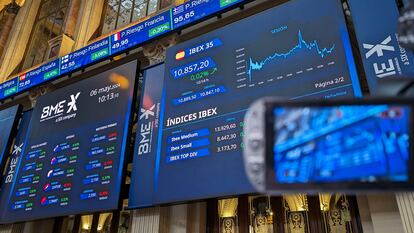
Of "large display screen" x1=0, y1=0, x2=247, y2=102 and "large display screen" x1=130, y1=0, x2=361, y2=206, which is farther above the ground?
"large display screen" x1=0, y1=0, x2=247, y2=102

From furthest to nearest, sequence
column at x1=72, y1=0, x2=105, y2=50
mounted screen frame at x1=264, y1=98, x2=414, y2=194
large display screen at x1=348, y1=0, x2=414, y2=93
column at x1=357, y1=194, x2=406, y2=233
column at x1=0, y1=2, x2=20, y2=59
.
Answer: column at x1=0, y1=2, x2=20, y2=59 → column at x1=72, y1=0, x2=105, y2=50 → large display screen at x1=348, y1=0, x2=414, y2=93 → column at x1=357, y1=194, x2=406, y2=233 → mounted screen frame at x1=264, y1=98, x2=414, y2=194

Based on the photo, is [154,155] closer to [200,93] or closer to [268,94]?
[200,93]

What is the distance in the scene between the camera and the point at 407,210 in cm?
323

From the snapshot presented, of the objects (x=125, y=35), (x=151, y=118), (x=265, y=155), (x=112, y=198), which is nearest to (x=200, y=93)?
(x=151, y=118)

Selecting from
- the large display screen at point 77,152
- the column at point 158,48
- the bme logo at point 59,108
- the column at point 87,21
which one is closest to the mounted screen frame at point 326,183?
the large display screen at point 77,152

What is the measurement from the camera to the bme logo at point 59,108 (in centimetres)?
668

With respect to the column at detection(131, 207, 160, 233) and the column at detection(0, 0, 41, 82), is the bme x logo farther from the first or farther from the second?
the column at detection(0, 0, 41, 82)

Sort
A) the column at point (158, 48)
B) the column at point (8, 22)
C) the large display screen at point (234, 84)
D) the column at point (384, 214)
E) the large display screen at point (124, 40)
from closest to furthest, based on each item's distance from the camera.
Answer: the column at point (384, 214), the large display screen at point (234, 84), the large display screen at point (124, 40), the column at point (158, 48), the column at point (8, 22)

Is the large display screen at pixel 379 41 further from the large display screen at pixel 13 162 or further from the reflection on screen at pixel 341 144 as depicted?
the large display screen at pixel 13 162

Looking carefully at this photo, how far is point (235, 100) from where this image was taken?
15.3 ft

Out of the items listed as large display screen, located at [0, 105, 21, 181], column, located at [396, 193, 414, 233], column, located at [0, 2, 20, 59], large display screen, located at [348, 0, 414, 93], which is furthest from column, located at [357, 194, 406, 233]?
column, located at [0, 2, 20, 59]

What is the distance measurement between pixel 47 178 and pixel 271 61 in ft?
13.6

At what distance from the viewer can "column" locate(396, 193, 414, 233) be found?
124 inches

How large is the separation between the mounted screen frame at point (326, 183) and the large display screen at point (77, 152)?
437 cm
